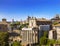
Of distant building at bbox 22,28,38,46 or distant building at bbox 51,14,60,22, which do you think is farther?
distant building at bbox 51,14,60,22

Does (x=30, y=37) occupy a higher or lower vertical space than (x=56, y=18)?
lower

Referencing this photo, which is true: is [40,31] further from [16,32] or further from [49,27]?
[16,32]

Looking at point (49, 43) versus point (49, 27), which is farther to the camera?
point (49, 27)

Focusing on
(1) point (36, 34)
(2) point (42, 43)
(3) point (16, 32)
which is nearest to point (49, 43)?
(2) point (42, 43)

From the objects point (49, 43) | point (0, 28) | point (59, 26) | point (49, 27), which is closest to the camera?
point (49, 43)

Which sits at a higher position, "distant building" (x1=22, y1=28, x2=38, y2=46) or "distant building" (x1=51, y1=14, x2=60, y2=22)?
"distant building" (x1=51, y1=14, x2=60, y2=22)

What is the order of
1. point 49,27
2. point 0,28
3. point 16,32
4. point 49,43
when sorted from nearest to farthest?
point 49,43, point 49,27, point 16,32, point 0,28

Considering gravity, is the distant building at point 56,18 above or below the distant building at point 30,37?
above

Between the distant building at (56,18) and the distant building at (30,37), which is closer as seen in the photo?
the distant building at (30,37)

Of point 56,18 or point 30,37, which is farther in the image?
point 56,18

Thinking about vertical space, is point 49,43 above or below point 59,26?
below
